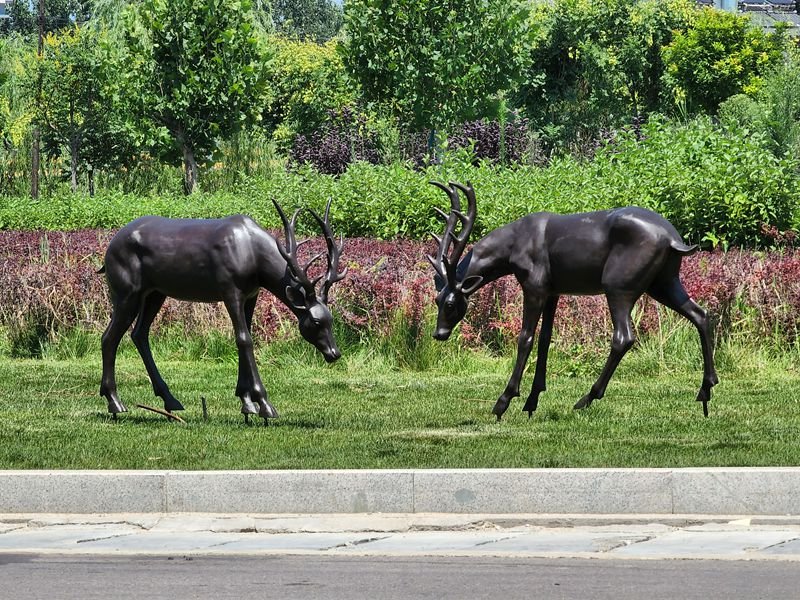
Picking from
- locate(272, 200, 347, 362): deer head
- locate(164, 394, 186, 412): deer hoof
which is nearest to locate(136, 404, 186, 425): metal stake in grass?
locate(164, 394, 186, 412): deer hoof

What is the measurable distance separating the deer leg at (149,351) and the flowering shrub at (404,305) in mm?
3680

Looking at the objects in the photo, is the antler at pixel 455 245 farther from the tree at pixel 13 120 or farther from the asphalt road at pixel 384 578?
the tree at pixel 13 120

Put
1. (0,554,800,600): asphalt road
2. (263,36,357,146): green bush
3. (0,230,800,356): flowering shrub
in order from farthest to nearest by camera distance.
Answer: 1. (263,36,357,146): green bush
2. (0,230,800,356): flowering shrub
3. (0,554,800,600): asphalt road

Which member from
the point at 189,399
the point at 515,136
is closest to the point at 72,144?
the point at 515,136

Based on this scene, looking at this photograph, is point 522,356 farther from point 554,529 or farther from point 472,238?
point 472,238

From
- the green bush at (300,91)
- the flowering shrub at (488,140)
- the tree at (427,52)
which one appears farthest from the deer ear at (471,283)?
the green bush at (300,91)

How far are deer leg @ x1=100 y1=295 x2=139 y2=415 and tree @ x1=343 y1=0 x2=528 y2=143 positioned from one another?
20.5m

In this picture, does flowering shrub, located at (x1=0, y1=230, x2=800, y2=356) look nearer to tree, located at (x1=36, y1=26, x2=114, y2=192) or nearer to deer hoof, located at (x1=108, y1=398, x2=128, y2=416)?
Answer: deer hoof, located at (x1=108, y1=398, x2=128, y2=416)

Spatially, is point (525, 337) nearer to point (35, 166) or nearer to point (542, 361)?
point (542, 361)

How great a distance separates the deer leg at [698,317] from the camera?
10.8m

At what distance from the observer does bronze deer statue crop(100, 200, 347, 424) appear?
10.7 m

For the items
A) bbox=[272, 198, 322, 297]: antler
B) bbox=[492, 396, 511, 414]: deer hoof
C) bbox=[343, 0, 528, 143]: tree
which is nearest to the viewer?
bbox=[272, 198, 322, 297]: antler

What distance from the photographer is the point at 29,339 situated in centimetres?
1655

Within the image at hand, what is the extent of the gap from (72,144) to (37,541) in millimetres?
39330
